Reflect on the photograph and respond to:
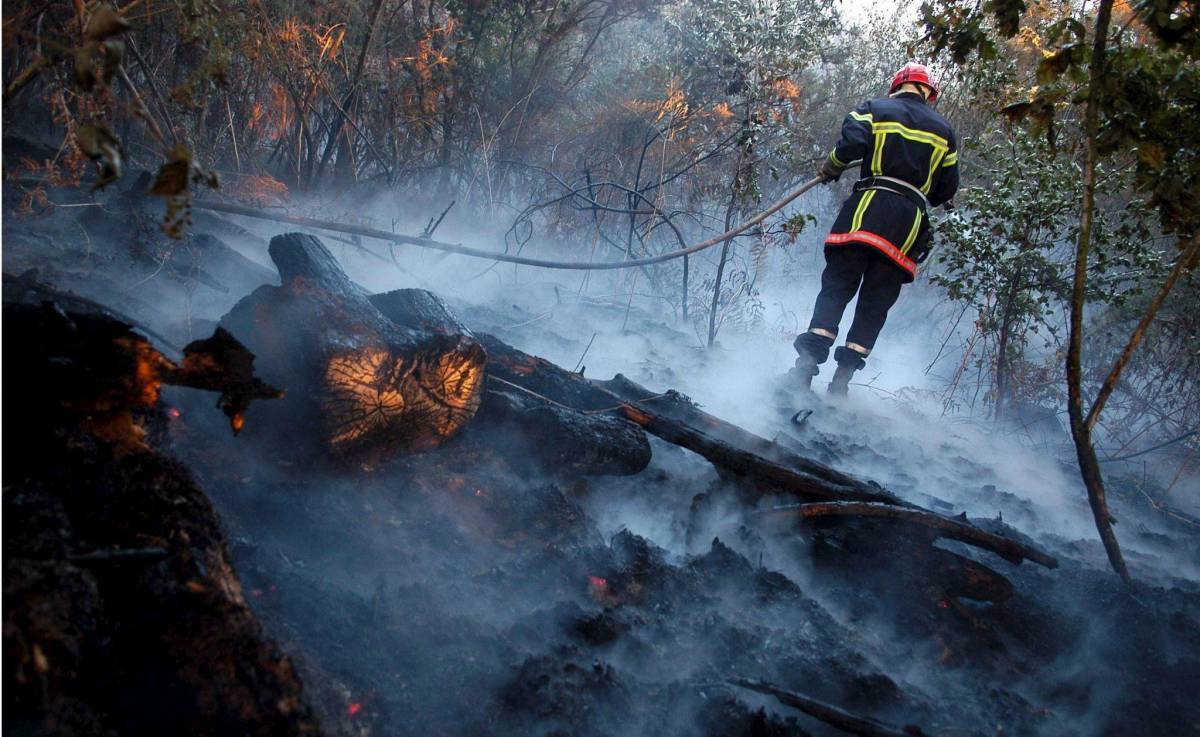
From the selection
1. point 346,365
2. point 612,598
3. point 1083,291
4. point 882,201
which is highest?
point 1083,291

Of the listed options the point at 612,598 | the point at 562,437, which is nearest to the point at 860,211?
the point at 562,437

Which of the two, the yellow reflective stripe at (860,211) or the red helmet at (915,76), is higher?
the red helmet at (915,76)

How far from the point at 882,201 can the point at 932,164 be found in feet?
1.44

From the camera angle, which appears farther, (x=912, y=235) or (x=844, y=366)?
(x=844, y=366)

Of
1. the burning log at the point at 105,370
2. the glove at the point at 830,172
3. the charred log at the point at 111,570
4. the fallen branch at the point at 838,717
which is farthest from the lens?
the glove at the point at 830,172

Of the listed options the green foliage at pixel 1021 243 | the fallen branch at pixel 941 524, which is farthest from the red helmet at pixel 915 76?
the fallen branch at pixel 941 524

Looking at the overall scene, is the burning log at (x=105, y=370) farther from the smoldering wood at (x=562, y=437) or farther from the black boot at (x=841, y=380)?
the black boot at (x=841, y=380)

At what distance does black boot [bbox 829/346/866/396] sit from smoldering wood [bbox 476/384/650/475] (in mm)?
2585

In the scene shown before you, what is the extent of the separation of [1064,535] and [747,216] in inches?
148

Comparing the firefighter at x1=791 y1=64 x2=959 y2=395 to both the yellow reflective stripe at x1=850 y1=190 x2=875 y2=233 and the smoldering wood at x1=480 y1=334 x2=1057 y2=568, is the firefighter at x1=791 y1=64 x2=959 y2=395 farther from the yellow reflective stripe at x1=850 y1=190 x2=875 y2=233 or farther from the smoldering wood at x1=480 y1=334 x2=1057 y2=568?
the smoldering wood at x1=480 y1=334 x2=1057 y2=568

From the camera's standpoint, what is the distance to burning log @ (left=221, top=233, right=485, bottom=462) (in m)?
2.54

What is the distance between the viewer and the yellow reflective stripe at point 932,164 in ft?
15.4

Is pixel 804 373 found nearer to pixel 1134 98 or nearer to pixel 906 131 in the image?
pixel 906 131

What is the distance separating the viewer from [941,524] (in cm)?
293
